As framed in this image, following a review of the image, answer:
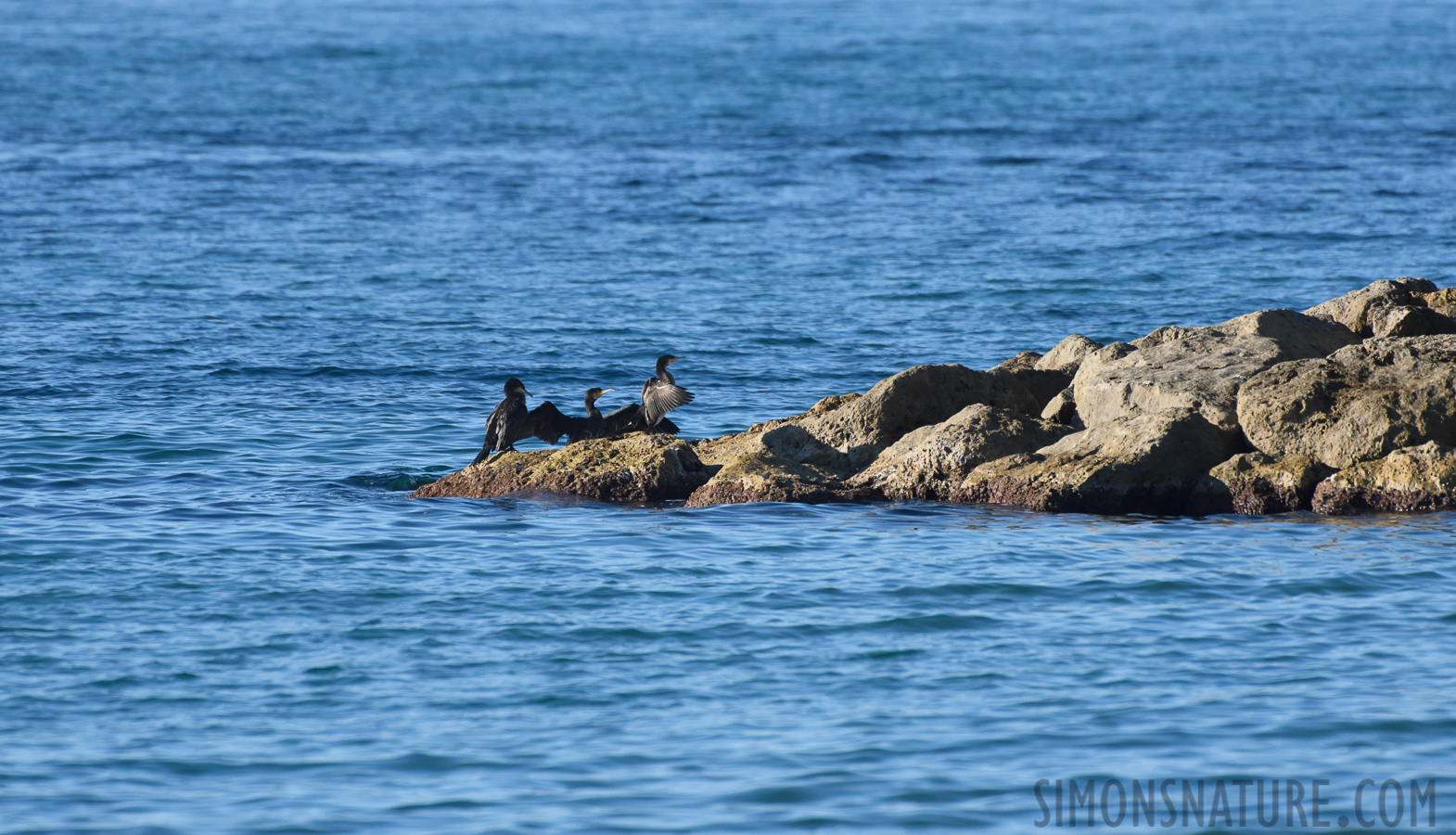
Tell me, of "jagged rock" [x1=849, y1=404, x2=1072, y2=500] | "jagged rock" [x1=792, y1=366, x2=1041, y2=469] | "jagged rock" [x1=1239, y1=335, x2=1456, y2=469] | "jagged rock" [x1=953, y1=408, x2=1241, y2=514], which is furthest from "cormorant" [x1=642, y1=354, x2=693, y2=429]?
"jagged rock" [x1=1239, y1=335, x2=1456, y2=469]

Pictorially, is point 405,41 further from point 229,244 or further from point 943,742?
point 943,742

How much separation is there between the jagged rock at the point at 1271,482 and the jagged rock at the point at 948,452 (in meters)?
1.80

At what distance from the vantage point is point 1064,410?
51.4ft

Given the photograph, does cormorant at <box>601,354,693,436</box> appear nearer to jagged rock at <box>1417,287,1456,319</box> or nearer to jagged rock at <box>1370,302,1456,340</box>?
jagged rock at <box>1370,302,1456,340</box>

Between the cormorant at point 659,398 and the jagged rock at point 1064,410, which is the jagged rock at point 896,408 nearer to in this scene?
the jagged rock at point 1064,410

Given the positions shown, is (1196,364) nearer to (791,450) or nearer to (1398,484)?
(1398,484)

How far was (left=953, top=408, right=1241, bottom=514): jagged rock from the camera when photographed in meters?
14.0

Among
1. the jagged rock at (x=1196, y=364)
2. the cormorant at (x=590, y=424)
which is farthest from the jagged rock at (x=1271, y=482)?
the cormorant at (x=590, y=424)

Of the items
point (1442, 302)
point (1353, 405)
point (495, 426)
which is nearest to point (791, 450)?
point (495, 426)

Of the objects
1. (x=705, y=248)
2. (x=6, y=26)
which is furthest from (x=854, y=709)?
(x=6, y=26)

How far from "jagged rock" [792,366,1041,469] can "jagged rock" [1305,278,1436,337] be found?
3.92m

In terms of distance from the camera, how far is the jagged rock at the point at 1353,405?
1382cm

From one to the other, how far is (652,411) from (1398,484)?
671cm

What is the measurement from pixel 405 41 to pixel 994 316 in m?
63.3
